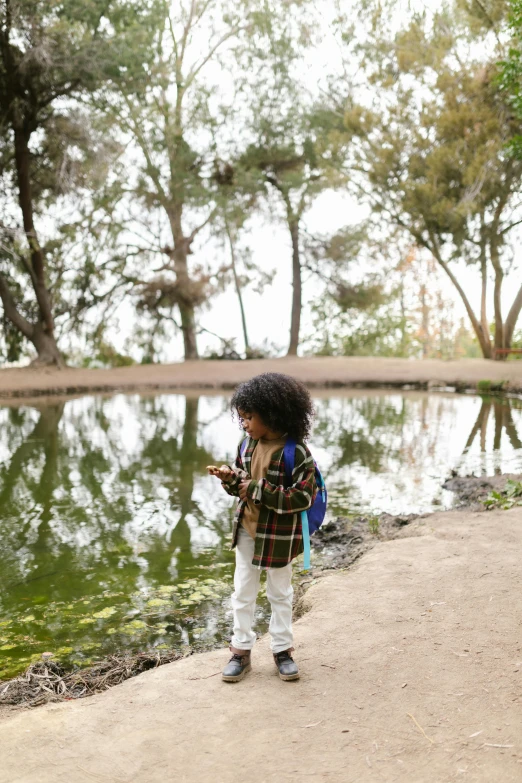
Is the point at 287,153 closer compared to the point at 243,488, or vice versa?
the point at 243,488

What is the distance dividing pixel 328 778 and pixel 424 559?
241cm

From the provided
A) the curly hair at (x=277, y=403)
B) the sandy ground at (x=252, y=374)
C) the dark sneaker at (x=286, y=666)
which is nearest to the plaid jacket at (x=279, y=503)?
the curly hair at (x=277, y=403)

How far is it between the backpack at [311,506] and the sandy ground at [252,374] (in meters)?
14.6

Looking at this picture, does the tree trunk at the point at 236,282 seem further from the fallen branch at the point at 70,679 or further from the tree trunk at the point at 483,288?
the fallen branch at the point at 70,679

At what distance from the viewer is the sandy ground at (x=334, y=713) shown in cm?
237

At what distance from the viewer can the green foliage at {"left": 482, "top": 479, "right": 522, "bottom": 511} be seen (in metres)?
5.97

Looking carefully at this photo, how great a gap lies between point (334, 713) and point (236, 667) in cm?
51

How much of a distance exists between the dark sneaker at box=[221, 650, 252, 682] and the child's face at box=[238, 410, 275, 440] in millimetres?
902

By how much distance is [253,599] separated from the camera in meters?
3.15

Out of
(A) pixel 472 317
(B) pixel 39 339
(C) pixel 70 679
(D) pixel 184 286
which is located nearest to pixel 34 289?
(B) pixel 39 339

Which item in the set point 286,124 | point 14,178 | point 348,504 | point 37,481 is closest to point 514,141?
point 348,504

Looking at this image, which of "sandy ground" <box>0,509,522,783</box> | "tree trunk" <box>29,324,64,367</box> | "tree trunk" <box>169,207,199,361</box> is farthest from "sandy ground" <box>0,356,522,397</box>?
"sandy ground" <box>0,509,522,783</box>

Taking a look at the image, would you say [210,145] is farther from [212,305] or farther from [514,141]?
[514,141]

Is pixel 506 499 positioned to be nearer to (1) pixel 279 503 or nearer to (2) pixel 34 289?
(1) pixel 279 503
